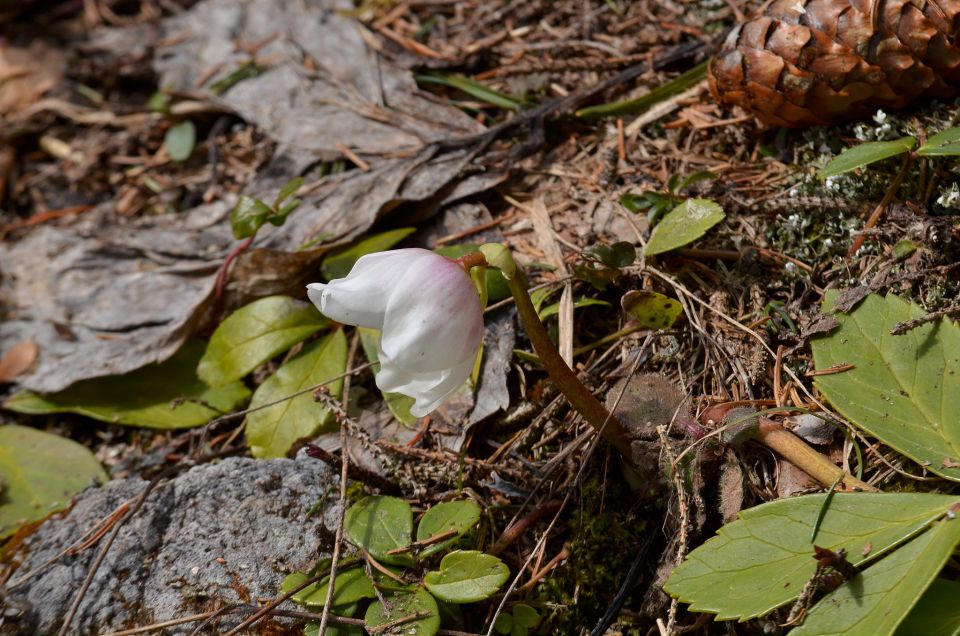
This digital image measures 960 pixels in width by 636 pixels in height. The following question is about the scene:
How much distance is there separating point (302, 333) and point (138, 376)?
25.2 inches

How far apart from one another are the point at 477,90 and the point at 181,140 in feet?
4.60

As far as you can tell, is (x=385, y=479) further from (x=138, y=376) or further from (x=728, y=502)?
(x=138, y=376)

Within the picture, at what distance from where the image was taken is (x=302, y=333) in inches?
91.8

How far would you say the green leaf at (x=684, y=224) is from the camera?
191cm

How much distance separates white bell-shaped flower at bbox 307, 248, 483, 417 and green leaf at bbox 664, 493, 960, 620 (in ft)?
2.00

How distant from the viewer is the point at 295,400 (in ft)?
7.26

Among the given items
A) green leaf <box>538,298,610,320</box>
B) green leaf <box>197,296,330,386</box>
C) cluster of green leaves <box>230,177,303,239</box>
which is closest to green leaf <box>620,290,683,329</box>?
green leaf <box>538,298,610,320</box>

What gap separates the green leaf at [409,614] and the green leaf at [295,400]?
A: 2.11 ft

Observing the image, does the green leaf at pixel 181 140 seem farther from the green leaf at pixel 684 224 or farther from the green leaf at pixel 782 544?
the green leaf at pixel 782 544

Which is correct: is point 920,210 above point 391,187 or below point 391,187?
above

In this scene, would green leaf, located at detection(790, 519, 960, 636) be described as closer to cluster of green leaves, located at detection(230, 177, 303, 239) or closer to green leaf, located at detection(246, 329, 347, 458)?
green leaf, located at detection(246, 329, 347, 458)

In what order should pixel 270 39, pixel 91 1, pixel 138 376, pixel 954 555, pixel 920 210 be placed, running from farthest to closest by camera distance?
pixel 91 1, pixel 270 39, pixel 138 376, pixel 920 210, pixel 954 555

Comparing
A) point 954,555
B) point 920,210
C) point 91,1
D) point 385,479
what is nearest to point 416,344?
point 385,479

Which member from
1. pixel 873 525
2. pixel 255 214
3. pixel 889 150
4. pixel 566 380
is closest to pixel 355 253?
pixel 255 214
